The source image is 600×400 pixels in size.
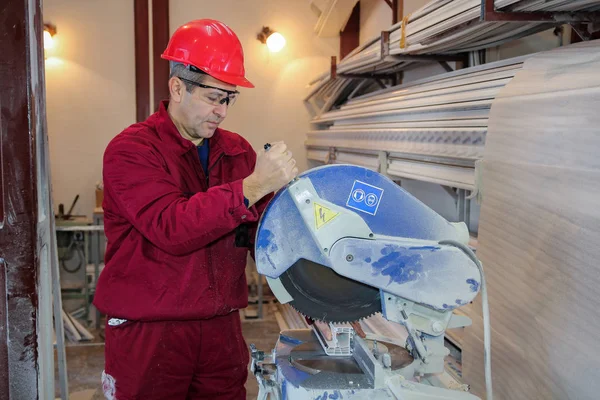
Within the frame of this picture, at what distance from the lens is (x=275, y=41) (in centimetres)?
593

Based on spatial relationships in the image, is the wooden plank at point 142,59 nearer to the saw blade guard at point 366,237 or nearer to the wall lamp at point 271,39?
the wall lamp at point 271,39

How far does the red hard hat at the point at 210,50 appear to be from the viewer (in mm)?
1882

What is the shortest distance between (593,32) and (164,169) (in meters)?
1.45

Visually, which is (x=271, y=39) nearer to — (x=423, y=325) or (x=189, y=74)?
(x=189, y=74)

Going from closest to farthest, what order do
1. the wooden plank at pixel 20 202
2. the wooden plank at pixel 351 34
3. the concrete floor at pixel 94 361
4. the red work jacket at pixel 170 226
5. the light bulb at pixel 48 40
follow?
1. the red work jacket at pixel 170 226
2. the wooden plank at pixel 20 202
3. the concrete floor at pixel 94 361
4. the light bulb at pixel 48 40
5. the wooden plank at pixel 351 34

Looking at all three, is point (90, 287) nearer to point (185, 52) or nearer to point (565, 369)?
point (185, 52)

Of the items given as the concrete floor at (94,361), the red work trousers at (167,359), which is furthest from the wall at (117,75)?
the red work trousers at (167,359)

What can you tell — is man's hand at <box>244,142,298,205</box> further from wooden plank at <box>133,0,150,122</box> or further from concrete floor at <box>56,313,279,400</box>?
wooden plank at <box>133,0,150,122</box>

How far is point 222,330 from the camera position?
2.03 m

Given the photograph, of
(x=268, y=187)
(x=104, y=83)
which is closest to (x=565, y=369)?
(x=268, y=187)

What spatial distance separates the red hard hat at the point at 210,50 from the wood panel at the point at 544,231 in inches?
33.2

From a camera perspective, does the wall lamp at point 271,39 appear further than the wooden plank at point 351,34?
No

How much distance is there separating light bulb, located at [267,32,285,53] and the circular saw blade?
474 cm

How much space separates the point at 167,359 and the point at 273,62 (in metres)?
4.66
